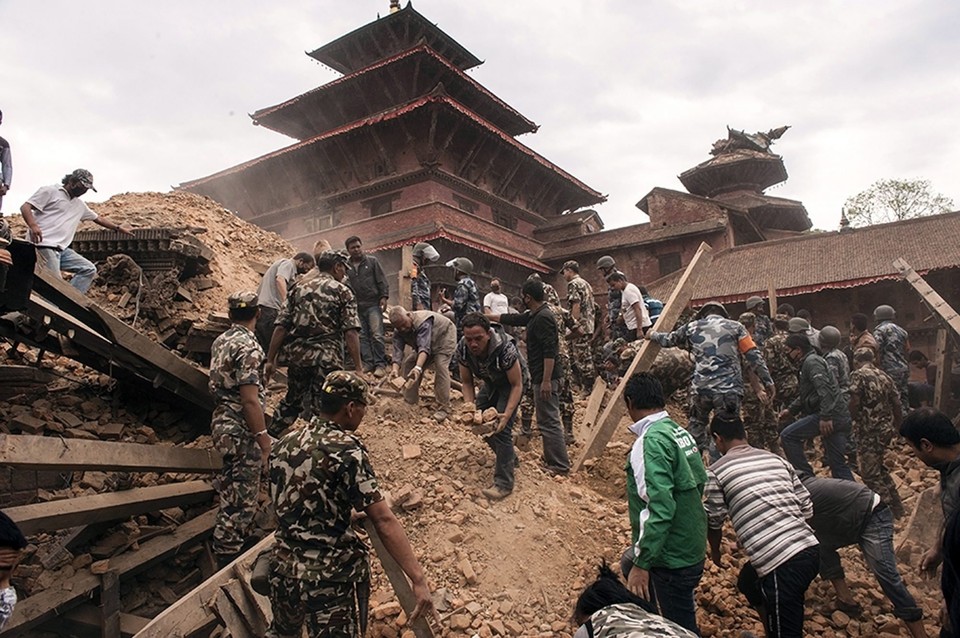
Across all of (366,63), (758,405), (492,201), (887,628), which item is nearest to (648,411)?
(887,628)

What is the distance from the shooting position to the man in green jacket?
270cm

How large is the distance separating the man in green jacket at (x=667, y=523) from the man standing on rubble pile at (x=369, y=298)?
195 inches

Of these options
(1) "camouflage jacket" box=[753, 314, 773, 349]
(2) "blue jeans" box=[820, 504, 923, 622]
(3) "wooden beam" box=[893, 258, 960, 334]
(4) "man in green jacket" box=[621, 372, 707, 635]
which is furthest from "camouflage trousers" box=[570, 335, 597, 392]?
(4) "man in green jacket" box=[621, 372, 707, 635]

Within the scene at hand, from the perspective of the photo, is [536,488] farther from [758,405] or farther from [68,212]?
[68,212]

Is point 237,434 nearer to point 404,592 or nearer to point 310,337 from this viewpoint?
point 310,337

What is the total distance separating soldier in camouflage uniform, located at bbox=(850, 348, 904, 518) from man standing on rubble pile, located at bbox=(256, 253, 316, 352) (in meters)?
6.48

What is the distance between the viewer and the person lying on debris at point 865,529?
3.44 m

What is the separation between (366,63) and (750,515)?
22.7 metres

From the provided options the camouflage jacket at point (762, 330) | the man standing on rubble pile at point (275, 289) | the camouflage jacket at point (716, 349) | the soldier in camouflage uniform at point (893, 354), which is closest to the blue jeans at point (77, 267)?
the man standing on rubble pile at point (275, 289)

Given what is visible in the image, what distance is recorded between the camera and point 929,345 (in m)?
13.4

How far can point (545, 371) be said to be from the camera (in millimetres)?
5074

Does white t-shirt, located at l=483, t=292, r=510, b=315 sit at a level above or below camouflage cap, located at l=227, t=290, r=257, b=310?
above

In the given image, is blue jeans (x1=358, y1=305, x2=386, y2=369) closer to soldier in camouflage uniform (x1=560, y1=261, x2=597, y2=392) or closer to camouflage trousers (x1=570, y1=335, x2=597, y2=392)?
soldier in camouflage uniform (x1=560, y1=261, x2=597, y2=392)

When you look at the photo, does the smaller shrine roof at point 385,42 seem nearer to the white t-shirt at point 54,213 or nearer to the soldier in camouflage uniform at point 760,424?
the white t-shirt at point 54,213
